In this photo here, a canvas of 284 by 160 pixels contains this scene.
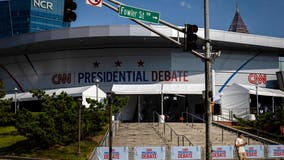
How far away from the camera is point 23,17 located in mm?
94000

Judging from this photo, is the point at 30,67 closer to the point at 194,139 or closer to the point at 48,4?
the point at 194,139

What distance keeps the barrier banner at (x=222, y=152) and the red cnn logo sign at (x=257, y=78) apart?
32.1 metres

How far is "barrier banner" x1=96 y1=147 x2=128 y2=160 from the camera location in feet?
77.5

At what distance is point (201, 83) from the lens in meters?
52.5

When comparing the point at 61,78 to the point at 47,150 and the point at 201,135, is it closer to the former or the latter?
the point at 201,135

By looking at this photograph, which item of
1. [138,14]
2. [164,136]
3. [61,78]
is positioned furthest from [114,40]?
[138,14]

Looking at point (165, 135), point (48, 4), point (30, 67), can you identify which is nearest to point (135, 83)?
point (30, 67)

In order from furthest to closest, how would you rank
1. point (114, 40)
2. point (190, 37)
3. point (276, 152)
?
point (114, 40) → point (276, 152) → point (190, 37)

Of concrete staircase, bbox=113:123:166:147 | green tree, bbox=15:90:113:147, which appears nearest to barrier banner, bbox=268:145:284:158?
concrete staircase, bbox=113:123:166:147

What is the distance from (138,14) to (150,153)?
30.9ft

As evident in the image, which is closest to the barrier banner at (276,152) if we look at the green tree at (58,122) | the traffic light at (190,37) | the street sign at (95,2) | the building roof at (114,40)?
the traffic light at (190,37)

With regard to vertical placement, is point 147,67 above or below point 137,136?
above

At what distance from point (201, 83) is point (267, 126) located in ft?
57.4

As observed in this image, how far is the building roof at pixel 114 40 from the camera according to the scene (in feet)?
158
